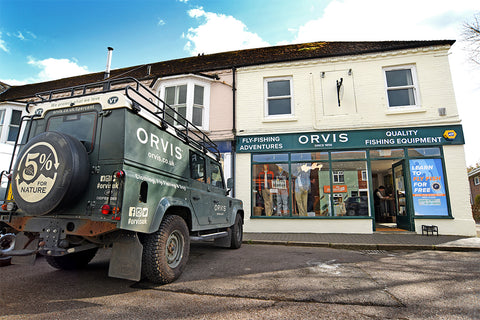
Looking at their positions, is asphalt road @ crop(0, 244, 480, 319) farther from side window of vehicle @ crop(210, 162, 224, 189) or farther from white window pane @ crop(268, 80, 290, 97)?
white window pane @ crop(268, 80, 290, 97)

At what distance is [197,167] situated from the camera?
5.07 meters

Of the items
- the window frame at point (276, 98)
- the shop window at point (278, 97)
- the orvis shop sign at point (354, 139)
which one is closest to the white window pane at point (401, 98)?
the orvis shop sign at point (354, 139)

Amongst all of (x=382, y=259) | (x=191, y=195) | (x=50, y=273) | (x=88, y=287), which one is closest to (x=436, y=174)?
(x=382, y=259)

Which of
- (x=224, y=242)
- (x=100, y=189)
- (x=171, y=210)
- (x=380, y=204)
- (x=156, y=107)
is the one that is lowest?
(x=224, y=242)

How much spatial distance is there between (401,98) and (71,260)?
38.0ft

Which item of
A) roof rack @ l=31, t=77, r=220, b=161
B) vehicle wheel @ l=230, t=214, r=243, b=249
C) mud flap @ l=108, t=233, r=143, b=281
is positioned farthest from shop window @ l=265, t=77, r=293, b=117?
mud flap @ l=108, t=233, r=143, b=281

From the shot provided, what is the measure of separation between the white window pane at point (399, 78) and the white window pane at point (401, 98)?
312 millimetres

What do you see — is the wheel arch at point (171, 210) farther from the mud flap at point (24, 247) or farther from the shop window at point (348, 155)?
the shop window at point (348, 155)

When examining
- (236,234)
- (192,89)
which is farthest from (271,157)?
(192,89)

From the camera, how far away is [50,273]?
4074mm

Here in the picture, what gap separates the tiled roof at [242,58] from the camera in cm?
1048

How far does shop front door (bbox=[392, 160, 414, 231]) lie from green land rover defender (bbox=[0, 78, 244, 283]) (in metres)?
8.76

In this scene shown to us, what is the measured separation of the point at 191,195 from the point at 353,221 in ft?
23.3

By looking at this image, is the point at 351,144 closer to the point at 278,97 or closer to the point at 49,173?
the point at 278,97
